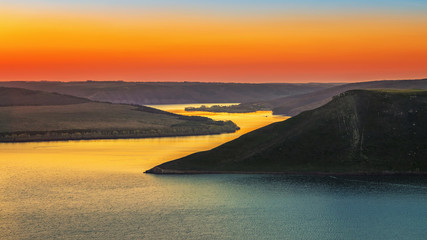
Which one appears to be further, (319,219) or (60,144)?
(60,144)

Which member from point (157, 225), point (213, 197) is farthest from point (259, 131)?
point (157, 225)

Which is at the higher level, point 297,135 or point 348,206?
point 297,135

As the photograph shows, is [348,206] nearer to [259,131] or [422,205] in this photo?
[422,205]

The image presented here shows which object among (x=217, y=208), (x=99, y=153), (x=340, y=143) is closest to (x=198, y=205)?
(x=217, y=208)

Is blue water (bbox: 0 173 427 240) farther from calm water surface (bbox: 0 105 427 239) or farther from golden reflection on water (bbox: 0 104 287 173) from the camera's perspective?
golden reflection on water (bbox: 0 104 287 173)

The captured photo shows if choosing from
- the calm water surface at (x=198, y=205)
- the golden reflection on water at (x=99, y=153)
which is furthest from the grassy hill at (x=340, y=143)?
the golden reflection on water at (x=99, y=153)

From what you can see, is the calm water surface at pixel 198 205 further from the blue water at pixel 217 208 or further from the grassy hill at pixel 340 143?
the grassy hill at pixel 340 143
